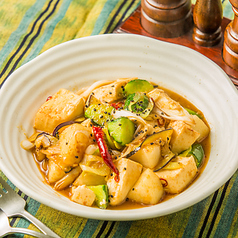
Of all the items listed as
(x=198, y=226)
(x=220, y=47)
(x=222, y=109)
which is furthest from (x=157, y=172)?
(x=220, y=47)

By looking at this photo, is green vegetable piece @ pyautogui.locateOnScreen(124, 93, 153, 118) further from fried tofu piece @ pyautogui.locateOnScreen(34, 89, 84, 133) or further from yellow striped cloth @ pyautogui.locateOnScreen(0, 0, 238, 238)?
yellow striped cloth @ pyautogui.locateOnScreen(0, 0, 238, 238)

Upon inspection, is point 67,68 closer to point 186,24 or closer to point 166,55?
point 166,55

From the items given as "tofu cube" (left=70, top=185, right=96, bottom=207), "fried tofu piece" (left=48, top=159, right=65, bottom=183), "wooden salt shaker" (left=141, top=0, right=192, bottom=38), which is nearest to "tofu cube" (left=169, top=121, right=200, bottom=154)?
"tofu cube" (left=70, top=185, right=96, bottom=207)

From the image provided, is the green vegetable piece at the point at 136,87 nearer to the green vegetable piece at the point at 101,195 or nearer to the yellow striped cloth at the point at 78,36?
the green vegetable piece at the point at 101,195

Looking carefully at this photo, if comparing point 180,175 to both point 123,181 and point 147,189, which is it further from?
point 123,181

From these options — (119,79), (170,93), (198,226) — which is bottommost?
(198,226)

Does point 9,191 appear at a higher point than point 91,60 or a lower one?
lower

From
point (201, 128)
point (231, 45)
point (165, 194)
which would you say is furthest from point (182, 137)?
point (231, 45)

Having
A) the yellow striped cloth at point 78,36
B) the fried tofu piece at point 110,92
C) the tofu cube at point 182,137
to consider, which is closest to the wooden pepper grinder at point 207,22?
the yellow striped cloth at point 78,36
